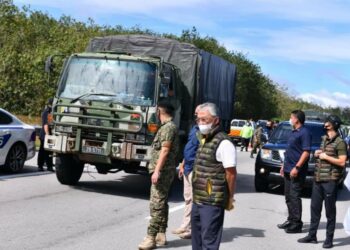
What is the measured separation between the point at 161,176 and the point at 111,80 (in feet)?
13.6

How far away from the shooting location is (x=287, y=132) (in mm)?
13758

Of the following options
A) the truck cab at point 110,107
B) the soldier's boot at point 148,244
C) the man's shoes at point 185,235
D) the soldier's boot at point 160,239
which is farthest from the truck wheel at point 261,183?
the soldier's boot at point 148,244

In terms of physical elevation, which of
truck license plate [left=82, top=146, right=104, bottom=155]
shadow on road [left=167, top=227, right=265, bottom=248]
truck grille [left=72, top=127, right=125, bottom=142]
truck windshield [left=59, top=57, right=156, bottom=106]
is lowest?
shadow on road [left=167, top=227, right=265, bottom=248]

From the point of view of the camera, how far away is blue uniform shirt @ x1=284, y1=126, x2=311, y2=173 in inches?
332

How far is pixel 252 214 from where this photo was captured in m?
9.91

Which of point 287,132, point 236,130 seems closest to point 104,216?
point 287,132

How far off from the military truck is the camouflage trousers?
3.03 meters

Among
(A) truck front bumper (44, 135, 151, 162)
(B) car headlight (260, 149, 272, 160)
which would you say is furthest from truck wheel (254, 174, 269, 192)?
(A) truck front bumper (44, 135, 151, 162)

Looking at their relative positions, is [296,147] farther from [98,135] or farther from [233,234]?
[98,135]

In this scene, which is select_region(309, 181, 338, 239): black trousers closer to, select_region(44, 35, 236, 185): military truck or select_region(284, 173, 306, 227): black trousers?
select_region(284, 173, 306, 227): black trousers

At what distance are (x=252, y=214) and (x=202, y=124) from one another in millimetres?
5109

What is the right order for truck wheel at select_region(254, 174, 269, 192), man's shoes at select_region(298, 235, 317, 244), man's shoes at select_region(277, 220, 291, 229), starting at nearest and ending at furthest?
man's shoes at select_region(298, 235, 317, 244), man's shoes at select_region(277, 220, 291, 229), truck wheel at select_region(254, 174, 269, 192)

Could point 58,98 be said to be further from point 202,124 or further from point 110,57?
point 202,124

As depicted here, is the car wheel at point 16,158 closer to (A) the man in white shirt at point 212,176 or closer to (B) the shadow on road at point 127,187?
(B) the shadow on road at point 127,187
